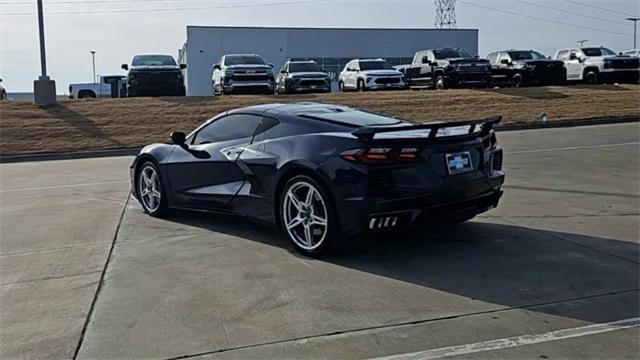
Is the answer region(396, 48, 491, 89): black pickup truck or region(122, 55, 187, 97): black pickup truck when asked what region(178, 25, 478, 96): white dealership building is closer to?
region(396, 48, 491, 89): black pickup truck

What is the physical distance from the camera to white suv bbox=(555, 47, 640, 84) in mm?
28094

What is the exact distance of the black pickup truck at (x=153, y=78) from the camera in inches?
994

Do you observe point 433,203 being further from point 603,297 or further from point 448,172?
point 603,297

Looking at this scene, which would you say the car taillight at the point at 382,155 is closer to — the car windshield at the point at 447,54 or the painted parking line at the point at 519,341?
the painted parking line at the point at 519,341

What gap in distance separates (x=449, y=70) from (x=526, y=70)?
3837 mm

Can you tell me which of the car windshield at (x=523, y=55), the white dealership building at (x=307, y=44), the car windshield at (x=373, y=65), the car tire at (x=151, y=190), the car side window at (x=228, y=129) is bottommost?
the car tire at (x=151, y=190)

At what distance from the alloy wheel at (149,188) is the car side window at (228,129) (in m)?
0.82

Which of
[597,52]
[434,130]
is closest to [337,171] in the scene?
[434,130]

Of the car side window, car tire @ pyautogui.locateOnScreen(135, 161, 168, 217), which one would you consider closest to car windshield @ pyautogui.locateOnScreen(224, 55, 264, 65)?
car tire @ pyautogui.locateOnScreen(135, 161, 168, 217)

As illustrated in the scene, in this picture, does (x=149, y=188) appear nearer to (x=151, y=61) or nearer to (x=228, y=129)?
(x=228, y=129)

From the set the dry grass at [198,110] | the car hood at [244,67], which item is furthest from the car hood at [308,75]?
the dry grass at [198,110]

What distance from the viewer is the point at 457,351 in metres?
3.78

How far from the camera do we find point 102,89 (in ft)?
158

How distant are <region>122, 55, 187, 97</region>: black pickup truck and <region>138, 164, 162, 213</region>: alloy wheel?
17995 millimetres
